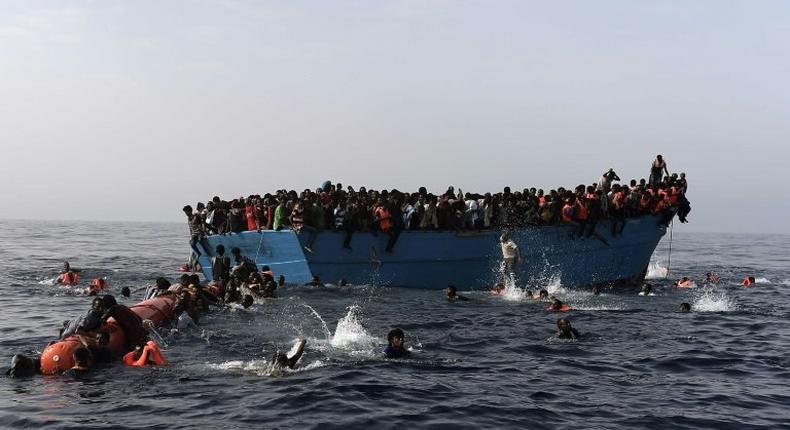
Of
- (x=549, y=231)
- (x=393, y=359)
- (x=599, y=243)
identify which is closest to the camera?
(x=393, y=359)

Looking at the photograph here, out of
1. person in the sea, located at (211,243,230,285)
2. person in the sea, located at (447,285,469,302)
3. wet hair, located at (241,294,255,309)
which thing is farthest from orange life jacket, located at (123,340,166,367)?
person in the sea, located at (447,285,469,302)

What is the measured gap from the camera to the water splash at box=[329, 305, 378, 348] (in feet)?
51.5

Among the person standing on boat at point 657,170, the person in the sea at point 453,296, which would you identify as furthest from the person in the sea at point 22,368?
the person standing on boat at point 657,170

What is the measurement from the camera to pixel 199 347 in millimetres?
15141

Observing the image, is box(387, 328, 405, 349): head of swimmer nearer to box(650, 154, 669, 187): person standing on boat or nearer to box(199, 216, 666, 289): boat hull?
box(199, 216, 666, 289): boat hull

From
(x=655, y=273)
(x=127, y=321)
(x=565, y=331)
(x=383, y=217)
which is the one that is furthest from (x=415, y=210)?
(x=655, y=273)

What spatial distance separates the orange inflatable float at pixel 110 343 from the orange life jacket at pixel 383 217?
7.94 metres

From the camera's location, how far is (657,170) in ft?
101

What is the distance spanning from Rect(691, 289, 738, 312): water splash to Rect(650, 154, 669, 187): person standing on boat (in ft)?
18.8

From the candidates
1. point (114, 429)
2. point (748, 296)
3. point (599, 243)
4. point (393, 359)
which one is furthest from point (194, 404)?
point (748, 296)

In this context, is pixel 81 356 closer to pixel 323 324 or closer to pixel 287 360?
pixel 287 360

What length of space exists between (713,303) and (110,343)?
18195 millimetres

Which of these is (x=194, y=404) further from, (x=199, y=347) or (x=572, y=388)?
(x=572, y=388)

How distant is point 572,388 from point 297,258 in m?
13.4
